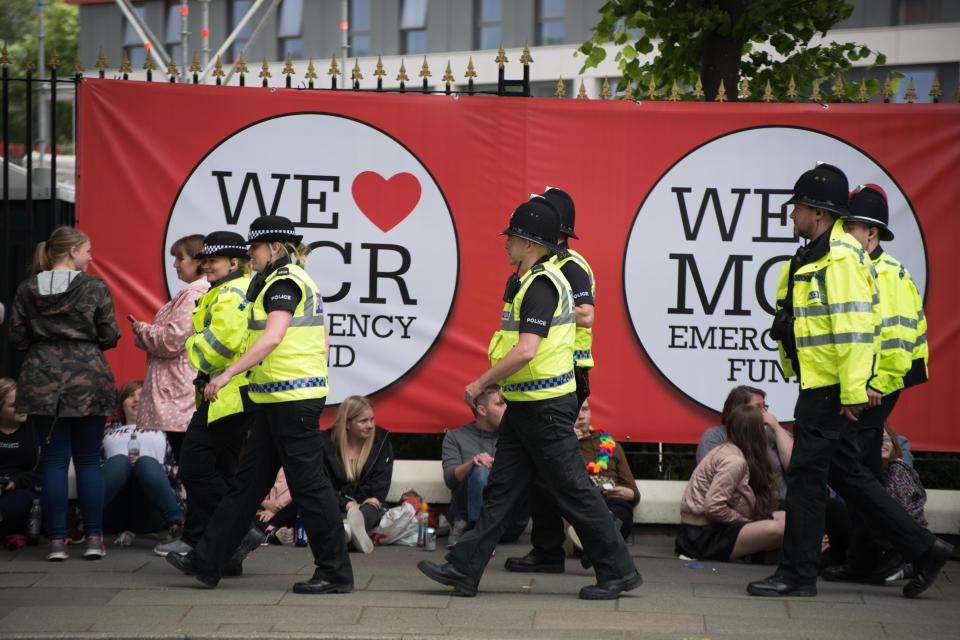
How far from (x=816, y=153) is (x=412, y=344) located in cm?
298

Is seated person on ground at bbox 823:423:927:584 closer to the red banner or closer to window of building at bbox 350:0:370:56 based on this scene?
the red banner

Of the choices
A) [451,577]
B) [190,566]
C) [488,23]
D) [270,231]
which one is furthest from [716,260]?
[488,23]

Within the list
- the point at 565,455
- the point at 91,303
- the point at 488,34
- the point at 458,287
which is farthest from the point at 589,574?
the point at 488,34

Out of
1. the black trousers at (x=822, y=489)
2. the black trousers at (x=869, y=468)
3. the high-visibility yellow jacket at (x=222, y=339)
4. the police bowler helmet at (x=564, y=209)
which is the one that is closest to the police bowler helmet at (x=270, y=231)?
the high-visibility yellow jacket at (x=222, y=339)

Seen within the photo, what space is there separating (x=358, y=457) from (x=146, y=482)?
1.31m

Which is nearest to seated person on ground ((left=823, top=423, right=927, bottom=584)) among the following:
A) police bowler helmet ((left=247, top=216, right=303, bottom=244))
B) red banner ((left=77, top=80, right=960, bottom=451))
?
red banner ((left=77, top=80, right=960, bottom=451))

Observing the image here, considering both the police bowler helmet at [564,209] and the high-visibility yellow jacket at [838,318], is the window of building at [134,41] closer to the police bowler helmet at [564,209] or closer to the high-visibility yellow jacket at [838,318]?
the police bowler helmet at [564,209]

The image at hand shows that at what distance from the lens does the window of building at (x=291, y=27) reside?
35.5 metres

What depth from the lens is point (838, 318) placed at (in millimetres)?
6246

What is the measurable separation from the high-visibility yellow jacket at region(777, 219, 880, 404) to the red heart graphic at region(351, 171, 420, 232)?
311 centimetres

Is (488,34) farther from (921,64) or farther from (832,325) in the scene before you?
(832,325)

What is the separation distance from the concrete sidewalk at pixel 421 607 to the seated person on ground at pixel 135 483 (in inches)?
18.4

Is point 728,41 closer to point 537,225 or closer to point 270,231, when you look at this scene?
point 537,225

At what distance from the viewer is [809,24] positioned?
10570mm
